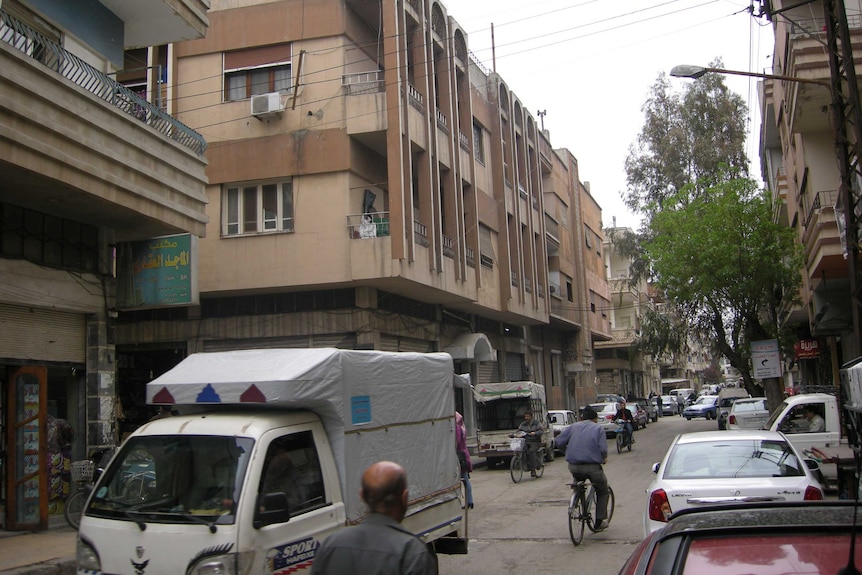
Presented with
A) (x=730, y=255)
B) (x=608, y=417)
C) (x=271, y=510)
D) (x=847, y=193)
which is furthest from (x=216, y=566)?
(x=608, y=417)

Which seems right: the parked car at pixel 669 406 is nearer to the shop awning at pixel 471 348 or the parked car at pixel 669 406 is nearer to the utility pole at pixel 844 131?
the shop awning at pixel 471 348

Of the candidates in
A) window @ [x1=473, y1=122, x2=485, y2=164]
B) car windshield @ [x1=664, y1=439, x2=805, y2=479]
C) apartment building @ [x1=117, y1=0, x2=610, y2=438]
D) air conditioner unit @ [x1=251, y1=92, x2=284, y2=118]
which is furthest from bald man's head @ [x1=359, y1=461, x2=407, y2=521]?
window @ [x1=473, y1=122, x2=485, y2=164]

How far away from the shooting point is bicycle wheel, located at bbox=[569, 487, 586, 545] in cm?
991

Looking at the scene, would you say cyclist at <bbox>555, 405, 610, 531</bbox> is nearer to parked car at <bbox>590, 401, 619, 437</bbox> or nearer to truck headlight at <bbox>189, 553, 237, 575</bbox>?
truck headlight at <bbox>189, 553, 237, 575</bbox>

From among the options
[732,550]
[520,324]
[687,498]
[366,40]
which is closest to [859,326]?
[687,498]

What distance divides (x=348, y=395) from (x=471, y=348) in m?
19.2

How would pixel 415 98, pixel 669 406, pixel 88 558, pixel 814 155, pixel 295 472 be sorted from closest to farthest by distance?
pixel 88 558 → pixel 295 472 → pixel 814 155 → pixel 415 98 → pixel 669 406

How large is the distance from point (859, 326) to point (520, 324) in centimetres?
2129

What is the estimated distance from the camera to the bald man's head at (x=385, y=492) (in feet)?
11.4

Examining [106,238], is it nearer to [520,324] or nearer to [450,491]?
[450,491]

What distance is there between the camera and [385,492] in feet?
11.4

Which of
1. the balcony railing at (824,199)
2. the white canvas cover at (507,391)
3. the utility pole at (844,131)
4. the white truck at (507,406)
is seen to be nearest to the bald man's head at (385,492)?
the utility pole at (844,131)

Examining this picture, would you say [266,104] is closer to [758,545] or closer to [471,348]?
[471,348]

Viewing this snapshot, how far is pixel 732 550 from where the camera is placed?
3.16 metres
